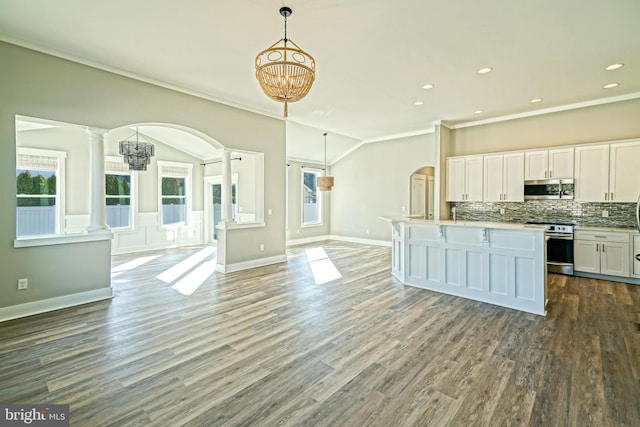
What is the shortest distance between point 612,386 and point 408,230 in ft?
9.44

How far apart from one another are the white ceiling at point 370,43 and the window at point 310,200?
4.60 m

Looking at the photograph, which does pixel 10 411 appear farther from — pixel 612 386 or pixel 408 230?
pixel 408 230

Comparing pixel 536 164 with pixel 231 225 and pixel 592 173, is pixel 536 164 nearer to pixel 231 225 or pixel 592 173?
pixel 592 173

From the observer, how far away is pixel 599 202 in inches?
215

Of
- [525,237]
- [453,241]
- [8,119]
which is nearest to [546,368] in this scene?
[525,237]

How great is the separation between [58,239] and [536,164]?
7.94 meters

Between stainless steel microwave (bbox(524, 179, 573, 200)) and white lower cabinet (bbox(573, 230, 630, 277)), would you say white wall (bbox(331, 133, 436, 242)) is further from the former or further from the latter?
white lower cabinet (bbox(573, 230, 630, 277))

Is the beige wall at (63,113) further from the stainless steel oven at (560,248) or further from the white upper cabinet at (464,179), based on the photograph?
the stainless steel oven at (560,248)

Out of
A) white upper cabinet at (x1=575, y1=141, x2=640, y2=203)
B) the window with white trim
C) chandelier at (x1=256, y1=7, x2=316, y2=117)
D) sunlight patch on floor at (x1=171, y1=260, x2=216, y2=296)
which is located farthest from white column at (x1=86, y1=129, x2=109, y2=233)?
white upper cabinet at (x1=575, y1=141, x2=640, y2=203)

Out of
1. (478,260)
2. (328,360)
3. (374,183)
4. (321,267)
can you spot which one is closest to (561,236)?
(478,260)

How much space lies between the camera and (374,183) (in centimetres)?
916

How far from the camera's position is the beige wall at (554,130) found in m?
5.27

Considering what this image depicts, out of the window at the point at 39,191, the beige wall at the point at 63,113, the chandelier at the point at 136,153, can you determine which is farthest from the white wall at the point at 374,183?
the window at the point at 39,191

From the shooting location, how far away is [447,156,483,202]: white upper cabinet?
661 cm
